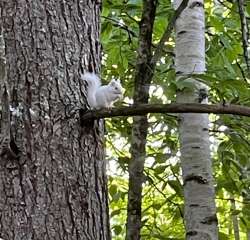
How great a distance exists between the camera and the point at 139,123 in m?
1.50

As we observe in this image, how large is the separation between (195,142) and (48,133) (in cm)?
117

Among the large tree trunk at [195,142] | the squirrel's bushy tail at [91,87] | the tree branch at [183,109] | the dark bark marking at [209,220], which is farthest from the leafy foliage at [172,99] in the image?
the tree branch at [183,109]

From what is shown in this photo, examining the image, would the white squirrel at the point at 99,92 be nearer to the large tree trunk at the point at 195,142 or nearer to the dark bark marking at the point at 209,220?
the large tree trunk at the point at 195,142

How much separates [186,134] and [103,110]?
1.18m

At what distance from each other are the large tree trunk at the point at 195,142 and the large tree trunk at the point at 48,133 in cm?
86

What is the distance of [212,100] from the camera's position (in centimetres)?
273

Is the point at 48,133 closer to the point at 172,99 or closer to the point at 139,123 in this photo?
the point at 139,123

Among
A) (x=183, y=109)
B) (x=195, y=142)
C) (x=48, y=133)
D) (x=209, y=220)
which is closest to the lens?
(x=183, y=109)

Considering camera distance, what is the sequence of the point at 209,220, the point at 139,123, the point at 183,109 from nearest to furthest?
the point at 183,109, the point at 139,123, the point at 209,220

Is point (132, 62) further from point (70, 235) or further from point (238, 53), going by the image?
point (70, 235)

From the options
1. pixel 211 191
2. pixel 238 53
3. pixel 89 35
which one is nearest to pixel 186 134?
pixel 211 191

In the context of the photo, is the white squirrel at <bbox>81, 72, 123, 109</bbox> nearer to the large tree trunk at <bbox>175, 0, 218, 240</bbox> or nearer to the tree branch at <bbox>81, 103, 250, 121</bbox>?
the tree branch at <bbox>81, 103, 250, 121</bbox>

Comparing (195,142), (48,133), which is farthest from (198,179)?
(48,133)

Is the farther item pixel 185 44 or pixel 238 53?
pixel 238 53
